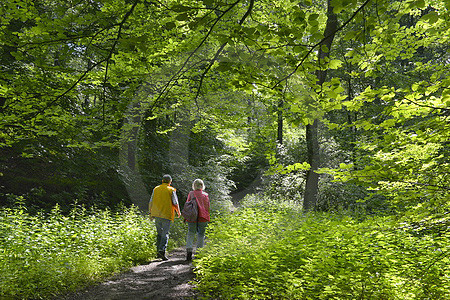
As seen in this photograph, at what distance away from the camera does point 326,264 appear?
4.58m

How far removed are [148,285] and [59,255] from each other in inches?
63.5

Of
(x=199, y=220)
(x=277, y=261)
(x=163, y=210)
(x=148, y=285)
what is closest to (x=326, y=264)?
(x=277, y=261)

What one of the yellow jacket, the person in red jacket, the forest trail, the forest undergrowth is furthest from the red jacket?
the forest trail

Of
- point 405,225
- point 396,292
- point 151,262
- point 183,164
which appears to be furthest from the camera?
point 183,164

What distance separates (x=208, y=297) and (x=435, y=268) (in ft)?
10.6

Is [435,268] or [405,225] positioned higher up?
[405,225]

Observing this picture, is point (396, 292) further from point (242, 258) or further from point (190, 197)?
point (190, 197)

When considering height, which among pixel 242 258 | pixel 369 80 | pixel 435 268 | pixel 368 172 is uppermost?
pixel 369 80

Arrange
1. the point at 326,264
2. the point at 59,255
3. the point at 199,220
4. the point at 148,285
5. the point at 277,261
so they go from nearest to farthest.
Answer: the point at 326,264 → the point at 277,261 → the point at 59,255 → the point at 148,285 → the point at 199,220

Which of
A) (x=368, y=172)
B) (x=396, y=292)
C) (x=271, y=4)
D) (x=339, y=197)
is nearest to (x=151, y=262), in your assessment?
(x=396, y=292)

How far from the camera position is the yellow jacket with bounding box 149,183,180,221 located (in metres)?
7.74

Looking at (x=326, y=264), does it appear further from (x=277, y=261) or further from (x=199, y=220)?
(x=199, y=220)

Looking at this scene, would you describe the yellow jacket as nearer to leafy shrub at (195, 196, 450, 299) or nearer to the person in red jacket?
the person in red jacket

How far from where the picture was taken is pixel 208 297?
4.77 m
